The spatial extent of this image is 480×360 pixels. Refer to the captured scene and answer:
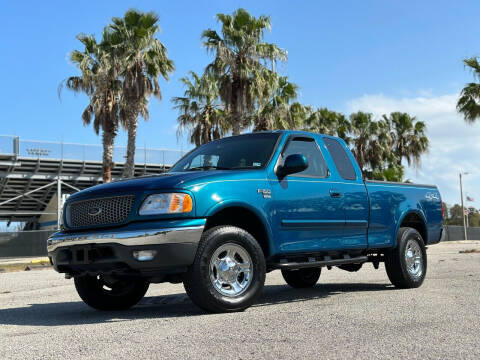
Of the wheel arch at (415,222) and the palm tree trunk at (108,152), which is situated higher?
the palm tree trunk at (108,152)

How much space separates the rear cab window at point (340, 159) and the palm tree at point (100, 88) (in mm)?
21887

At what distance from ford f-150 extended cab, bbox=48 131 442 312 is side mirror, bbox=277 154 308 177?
12mm

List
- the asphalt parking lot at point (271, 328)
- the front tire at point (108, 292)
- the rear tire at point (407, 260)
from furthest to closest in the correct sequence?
the rear tire at point (407, 260) < the front tire at point (108, 292) < the asphalt parking lot at point (271, 328)

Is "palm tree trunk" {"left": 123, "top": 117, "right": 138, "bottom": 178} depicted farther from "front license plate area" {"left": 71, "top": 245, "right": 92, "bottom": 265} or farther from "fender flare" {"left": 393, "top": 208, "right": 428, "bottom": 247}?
"front license plate area" {"left": 71, "top": 245, "right": 92, "bottom": 265}

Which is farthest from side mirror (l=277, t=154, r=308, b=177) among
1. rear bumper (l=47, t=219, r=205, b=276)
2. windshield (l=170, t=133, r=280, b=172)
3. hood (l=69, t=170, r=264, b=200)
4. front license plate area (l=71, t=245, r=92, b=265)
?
front license plate area (l=71, t=245, r=92, b=265)

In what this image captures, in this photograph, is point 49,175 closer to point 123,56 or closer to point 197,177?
point 123,56

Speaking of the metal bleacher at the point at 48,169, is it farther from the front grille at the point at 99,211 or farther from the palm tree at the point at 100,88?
the front grille at the point at 99,211

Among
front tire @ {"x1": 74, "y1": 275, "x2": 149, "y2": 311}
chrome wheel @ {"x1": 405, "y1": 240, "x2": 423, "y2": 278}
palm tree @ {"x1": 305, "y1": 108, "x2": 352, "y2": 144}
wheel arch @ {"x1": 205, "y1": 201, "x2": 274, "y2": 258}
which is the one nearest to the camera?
wheel arch @ {"x1": 205, "y1": 201, "x2": 274, "y2": 258}

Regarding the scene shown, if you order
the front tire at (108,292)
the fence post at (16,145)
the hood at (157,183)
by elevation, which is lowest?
the front tire at (108,292)

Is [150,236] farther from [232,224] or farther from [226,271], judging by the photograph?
[232,224]

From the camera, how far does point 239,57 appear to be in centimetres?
2731

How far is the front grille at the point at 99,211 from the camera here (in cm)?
611

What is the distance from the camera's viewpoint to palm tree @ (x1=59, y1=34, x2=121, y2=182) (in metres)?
29.2

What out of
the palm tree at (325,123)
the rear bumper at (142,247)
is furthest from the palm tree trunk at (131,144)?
the rear bumper at (142,247)
